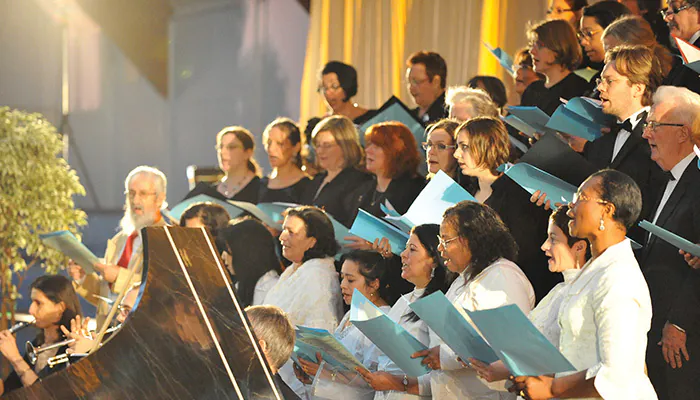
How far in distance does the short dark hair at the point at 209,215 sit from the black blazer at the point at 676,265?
2.28 m

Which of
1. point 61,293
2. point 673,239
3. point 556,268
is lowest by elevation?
point 61,293

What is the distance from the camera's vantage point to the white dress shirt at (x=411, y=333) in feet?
10.1

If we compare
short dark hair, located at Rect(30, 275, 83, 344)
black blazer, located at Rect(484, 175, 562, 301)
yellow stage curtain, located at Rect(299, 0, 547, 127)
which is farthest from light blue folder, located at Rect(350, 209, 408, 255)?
yellow stage curtain, located at Rect(299, 0, 547, 127)

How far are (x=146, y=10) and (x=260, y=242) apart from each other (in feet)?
18.6

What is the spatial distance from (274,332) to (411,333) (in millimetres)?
540

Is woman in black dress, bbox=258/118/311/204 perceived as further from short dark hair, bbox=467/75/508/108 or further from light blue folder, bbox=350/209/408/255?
light blue folder, bbox=350/209/408/255

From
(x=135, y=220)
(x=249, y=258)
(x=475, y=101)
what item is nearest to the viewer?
(x=475, y=101)

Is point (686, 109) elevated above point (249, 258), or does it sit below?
above

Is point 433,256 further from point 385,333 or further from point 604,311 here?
point 604,311

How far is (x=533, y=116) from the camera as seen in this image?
3193 mm

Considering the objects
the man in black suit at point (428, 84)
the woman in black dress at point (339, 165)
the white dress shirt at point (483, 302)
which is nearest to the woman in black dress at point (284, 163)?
the woman in black dress at point (339, 165)

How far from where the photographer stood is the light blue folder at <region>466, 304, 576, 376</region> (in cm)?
199

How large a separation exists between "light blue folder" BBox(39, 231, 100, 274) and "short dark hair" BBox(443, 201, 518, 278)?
226cm

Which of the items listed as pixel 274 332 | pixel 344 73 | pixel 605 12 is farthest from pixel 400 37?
pixel 274 332
